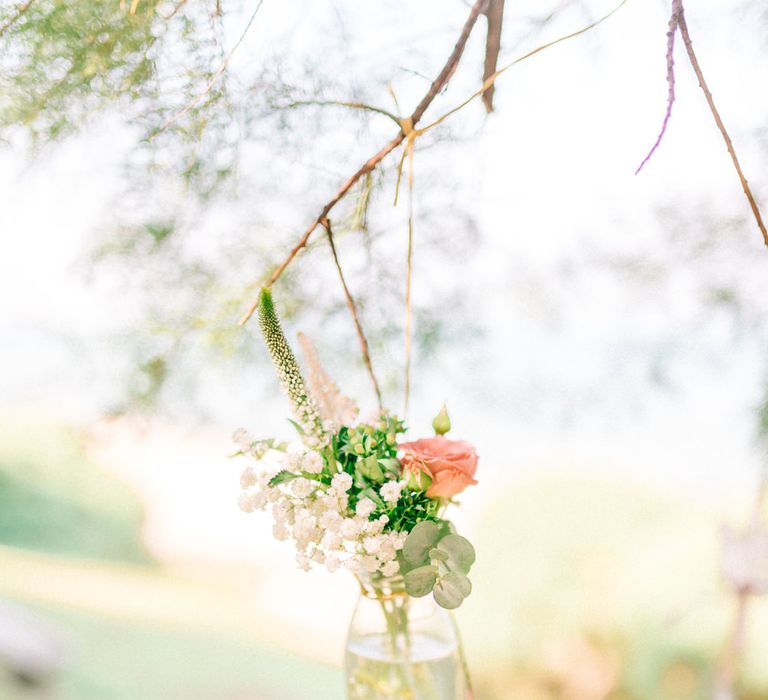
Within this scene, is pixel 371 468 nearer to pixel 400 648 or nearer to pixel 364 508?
pixel 364 508

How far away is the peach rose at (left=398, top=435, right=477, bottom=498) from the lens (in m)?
0.71

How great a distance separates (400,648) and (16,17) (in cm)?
76

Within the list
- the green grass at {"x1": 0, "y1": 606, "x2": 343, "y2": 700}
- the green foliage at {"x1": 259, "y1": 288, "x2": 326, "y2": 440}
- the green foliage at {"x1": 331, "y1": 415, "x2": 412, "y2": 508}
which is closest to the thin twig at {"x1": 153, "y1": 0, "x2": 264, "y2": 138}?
the green foliage at {"x1": 259, "y1": 288, "x2": 326, "y2": 440}

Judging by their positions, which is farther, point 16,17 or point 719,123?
point 16,17

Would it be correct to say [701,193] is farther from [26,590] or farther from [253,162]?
[26,590]

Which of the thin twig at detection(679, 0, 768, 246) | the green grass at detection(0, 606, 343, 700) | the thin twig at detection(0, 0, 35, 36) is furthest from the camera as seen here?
the green grass at detection(0, 606, 343, 700)

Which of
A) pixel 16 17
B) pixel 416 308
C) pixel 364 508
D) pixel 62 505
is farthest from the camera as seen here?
pixel 62 505

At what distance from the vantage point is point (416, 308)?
1040 millimetres

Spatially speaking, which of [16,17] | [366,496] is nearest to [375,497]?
[366,496]

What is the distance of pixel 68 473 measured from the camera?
1173mm

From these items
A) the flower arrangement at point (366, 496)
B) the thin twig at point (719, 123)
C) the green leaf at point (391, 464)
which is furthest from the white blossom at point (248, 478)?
the thin twig at point (719, 123)

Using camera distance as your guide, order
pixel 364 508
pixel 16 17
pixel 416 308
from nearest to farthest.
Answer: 1. pixel 364 508
2. pixel 16 17
3. pixel 416 308

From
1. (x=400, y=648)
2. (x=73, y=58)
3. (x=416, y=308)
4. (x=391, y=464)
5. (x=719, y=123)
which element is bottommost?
(x=400, y=648)

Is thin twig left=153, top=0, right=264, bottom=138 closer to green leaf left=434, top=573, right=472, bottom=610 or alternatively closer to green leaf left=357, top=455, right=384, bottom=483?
green leaf left=357, top=455, right=384, bottom=483
